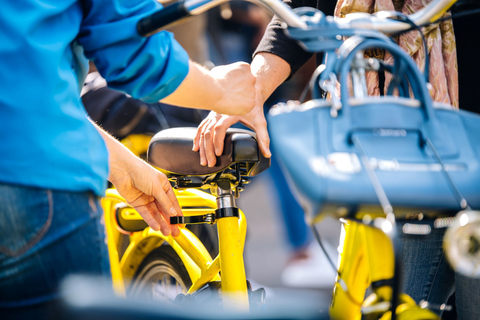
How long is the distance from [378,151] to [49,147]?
1.62 ft

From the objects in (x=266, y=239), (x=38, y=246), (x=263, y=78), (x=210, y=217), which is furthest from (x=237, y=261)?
(x=266, y=239)

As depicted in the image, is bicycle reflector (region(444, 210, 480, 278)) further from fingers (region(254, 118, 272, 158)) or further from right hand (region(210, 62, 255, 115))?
fingers (region(254, 118, 272, 158))

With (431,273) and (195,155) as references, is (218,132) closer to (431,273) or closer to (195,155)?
(195,155)

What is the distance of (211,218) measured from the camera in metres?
1.81

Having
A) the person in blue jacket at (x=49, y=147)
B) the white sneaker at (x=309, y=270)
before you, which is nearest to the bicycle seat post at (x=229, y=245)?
the person in blue jacket at (x=49, y=147)

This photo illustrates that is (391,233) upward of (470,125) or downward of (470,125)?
downward

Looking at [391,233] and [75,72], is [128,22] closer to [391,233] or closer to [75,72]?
[75,72]

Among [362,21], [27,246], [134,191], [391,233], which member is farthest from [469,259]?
[134,191]

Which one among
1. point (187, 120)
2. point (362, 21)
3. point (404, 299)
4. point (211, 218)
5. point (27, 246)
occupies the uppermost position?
point (187, 120)

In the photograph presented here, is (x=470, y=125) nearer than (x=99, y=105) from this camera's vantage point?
Yes

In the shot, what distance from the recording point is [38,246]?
829 millimetres

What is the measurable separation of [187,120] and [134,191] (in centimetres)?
176

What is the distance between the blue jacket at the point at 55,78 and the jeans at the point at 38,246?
24 mm

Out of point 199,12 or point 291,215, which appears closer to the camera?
point 199,12
